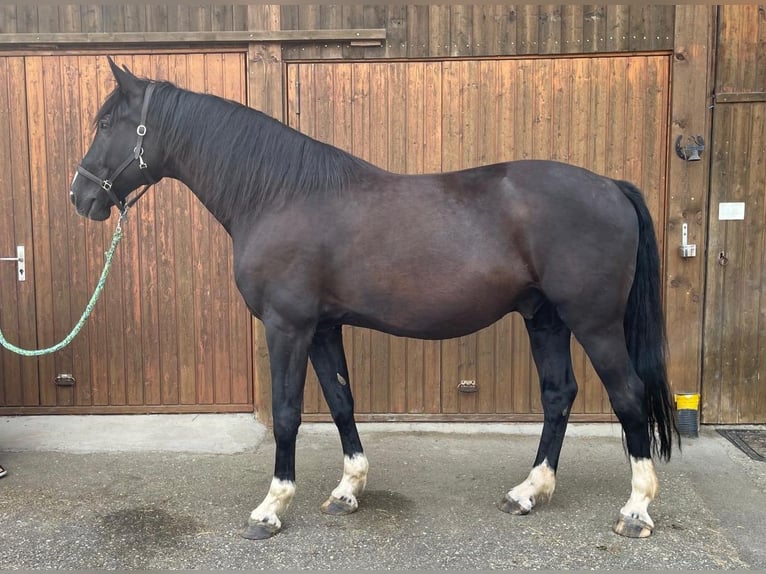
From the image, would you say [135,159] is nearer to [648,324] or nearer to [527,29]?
[648,324]

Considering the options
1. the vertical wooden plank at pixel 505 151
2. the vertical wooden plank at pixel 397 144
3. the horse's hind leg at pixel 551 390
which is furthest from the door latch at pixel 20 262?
the horse's hind leg at pixel 551 390

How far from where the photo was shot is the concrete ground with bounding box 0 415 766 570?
2.43 metres

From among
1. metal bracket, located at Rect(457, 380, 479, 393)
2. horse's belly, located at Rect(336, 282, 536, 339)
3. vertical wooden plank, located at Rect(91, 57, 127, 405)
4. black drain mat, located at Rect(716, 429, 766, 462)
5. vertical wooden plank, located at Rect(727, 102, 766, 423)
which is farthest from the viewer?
vertical wooden plank, located at Rect(91, 57, 127, 405)

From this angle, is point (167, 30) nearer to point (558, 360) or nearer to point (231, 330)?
point (231, 330)

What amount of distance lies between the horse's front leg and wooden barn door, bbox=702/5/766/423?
281cm

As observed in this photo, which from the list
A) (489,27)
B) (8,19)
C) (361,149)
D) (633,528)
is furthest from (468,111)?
(8,19)

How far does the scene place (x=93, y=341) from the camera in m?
4.21

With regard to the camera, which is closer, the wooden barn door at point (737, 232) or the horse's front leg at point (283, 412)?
the horse's front leg at point (283, 412)

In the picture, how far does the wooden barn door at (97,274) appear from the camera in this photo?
13.3ft

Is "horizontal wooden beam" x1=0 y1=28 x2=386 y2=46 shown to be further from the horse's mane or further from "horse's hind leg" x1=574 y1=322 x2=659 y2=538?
"horse's hind leg" x1=574 y1=322 x2=659 y2=538

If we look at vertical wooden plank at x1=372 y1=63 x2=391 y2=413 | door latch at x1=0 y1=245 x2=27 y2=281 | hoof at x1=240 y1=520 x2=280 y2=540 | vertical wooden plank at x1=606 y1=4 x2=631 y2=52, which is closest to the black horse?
hoof at x1=240 y1=520 x2=280 y2=540

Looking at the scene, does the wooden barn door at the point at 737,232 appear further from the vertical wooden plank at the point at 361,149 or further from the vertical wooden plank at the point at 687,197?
the vertical wooden plank at the point at 361,149

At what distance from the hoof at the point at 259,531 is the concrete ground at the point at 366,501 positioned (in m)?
0.04

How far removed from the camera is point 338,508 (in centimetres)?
282
